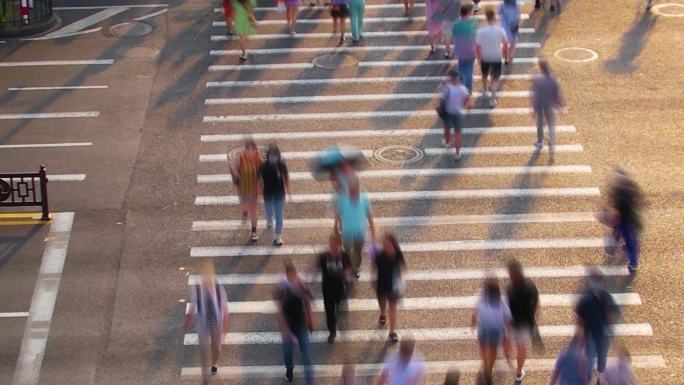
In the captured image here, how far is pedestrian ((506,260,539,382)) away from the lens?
1348cm

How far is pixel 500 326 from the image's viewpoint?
13.6 meters

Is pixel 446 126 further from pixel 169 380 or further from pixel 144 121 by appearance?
pixel 169 380

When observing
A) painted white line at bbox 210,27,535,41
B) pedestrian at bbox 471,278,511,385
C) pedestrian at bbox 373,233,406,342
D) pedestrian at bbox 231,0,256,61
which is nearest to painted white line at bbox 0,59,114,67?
painted white line at bbox 210,27,535,41

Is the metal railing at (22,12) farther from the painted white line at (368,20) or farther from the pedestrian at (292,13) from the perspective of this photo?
the pedestrian at (292,13)

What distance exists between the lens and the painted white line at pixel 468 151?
20.0 meters

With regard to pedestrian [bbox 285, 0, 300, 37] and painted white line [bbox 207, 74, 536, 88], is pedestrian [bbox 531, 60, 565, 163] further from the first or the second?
pedestrian [bbox 285, 0, 300, 37]

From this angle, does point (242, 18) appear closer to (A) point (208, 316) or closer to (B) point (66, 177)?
(B) point (66, 177)

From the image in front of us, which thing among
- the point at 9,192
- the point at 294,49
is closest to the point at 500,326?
the point at 9,192

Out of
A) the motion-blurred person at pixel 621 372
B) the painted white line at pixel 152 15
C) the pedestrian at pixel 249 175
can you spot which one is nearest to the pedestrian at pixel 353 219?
the pedestrian at pixel 249 175

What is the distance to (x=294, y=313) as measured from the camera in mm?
13492

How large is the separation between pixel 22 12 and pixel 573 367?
685 inches

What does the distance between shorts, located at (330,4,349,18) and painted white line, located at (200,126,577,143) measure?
15.0ft

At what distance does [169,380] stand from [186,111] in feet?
28.5

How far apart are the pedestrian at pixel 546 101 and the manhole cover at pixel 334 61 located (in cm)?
521
